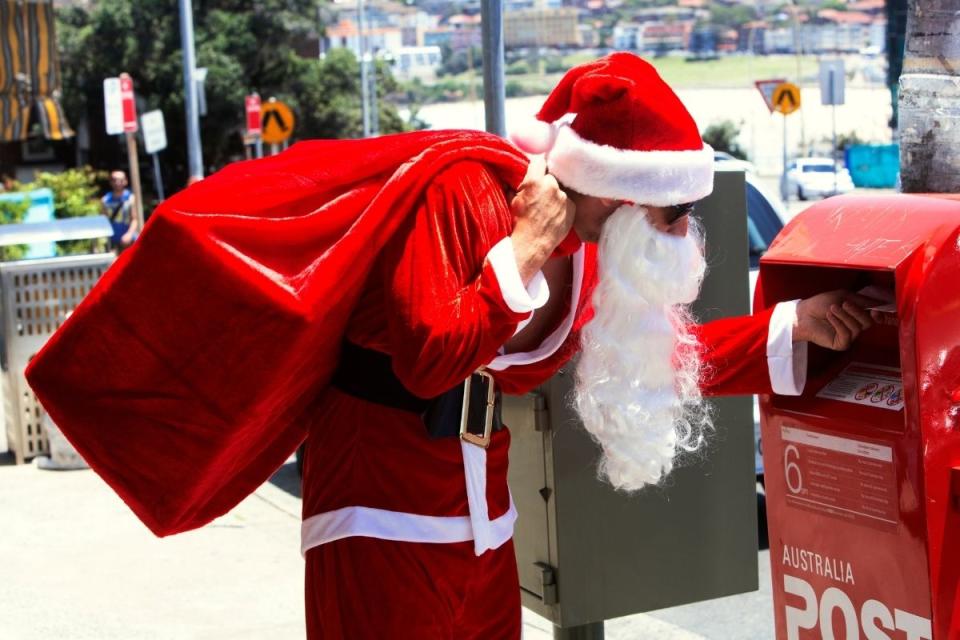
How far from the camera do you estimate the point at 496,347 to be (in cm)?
230

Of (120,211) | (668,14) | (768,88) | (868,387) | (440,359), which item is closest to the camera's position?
(440,359)

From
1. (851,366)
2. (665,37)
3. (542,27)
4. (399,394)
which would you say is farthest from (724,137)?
(665,37)

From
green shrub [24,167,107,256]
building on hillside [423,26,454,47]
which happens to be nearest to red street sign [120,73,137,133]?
green shrub [24,167,107,256]

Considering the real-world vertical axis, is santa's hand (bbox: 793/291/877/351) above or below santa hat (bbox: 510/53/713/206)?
below

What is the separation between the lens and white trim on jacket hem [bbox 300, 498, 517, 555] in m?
2.49

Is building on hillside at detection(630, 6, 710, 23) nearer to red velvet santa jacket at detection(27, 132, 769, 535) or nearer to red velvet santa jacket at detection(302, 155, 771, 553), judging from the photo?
red velvet santa jacket at detection(302, 155, 771, 553)

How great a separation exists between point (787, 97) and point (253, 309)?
20.6 meters

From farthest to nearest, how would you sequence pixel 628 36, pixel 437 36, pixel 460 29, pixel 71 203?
pixel 437 36 → pixel 460 29 → pixel 628 36 → pixel 71 203

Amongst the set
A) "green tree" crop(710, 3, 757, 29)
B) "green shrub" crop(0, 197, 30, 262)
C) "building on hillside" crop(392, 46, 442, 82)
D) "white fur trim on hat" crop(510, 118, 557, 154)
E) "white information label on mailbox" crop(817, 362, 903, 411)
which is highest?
"green tree" crop(710, 3, 757, 29)

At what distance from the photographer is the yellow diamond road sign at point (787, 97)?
21719 millimetres

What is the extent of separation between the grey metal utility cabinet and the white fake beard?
0.66 m

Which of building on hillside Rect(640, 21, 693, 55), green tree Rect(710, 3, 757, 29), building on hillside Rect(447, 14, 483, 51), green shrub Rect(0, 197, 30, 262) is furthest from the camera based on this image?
building on hillside Rect(447, 14, 483, 51)

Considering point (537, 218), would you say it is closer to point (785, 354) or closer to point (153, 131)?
point (785, 354)

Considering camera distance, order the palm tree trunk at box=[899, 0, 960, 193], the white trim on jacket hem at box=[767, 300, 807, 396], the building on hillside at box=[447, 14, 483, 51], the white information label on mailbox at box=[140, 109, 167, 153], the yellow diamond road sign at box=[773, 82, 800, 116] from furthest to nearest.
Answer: the building on hillside at box=[447, 14, 483, 51], the yellow diamond road sign at box=[773, 82, 800, 116], the white information label on mailbox at box=[140, 109, 167, 153], the palm tree trunk at box=[899, 0, 960, 193], the white trim on jacket hem at box=[767, 300, 807, 396]
